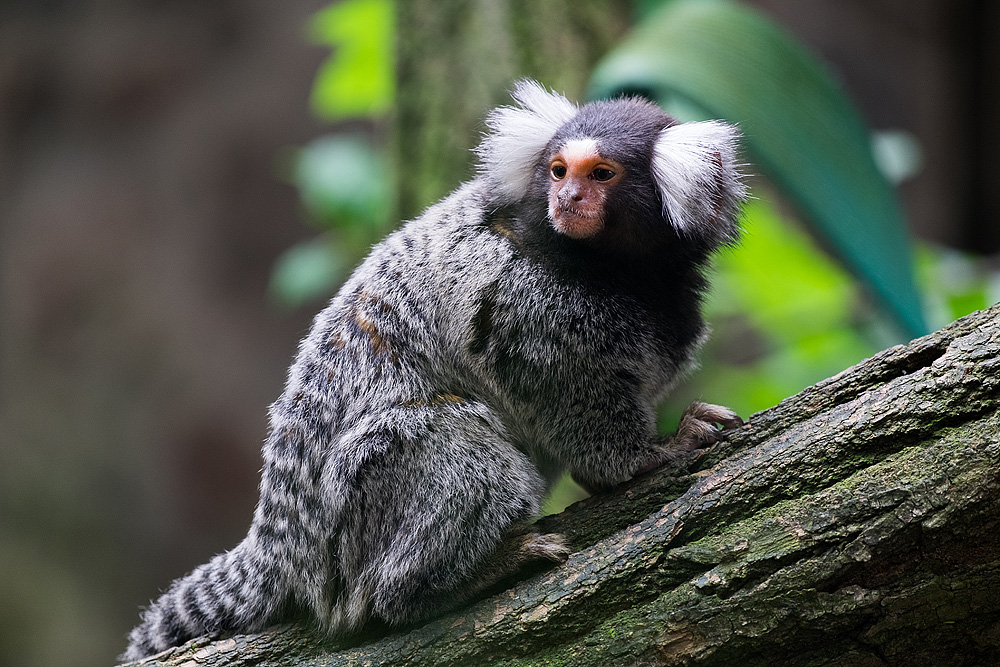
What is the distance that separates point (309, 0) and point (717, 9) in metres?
7.19

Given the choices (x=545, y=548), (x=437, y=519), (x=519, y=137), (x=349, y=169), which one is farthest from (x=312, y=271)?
(x=545, y=548)

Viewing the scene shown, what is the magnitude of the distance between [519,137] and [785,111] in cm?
197

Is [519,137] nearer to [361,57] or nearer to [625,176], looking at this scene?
[625,176]

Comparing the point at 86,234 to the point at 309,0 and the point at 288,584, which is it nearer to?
the point at 309,0

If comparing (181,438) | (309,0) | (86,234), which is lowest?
(181,438)

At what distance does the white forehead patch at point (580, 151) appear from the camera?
289 centimetres

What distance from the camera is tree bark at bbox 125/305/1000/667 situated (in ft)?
7.06

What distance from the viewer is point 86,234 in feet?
32.9

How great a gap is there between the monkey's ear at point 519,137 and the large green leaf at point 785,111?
3.20 ft

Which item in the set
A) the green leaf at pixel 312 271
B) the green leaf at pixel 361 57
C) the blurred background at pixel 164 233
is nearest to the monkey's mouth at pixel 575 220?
the green leaf at pixel 312 271

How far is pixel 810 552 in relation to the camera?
7.39ft

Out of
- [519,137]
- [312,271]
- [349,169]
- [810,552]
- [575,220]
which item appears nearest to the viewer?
[810,552]

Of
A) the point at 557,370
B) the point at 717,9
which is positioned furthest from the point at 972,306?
the point at 557,370

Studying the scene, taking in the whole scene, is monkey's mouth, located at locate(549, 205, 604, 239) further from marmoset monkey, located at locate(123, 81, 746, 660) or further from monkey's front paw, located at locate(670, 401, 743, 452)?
monkey's front paw, located at locate(670, 401, 743, 452)
